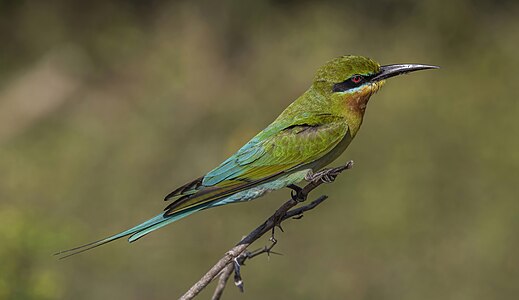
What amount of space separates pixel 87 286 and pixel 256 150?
202 cm

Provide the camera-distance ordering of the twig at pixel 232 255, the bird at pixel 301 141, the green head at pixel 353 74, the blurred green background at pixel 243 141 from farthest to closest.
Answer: the blurred green background at pixel 243 141
the green head at pixel 353 74
the bird at pixel 301 141
the twig at pixel 232 255

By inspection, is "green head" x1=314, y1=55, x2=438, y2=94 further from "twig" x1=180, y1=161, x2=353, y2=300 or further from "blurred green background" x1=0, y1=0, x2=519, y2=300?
"blurred green background" x1=0, y1=0, x2=519, y2=300

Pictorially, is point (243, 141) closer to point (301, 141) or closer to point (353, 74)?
point (353, 74)

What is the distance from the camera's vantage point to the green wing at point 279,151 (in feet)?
8.79

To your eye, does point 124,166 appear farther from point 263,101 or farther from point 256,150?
point 256,150

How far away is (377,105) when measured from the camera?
599 cm

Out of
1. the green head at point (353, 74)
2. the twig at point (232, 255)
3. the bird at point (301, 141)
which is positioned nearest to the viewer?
the twig at point (232, 255)

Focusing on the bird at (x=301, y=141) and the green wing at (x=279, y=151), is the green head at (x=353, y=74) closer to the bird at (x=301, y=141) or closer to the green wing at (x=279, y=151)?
the bird at (x=301, y=141)

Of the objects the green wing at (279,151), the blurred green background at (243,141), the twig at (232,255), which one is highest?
the blurred green background at (243,141)

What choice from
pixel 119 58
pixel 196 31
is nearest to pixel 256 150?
pixel 196 31

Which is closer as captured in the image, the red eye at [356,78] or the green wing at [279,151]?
the green wing at [279,151]

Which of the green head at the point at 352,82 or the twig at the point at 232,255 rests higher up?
the green head at the point at 352,82

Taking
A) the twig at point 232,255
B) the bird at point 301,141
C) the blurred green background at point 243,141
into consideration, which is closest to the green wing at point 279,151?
the bird at point 301,141

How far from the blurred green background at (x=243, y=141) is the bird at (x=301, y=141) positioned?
2.50ft
